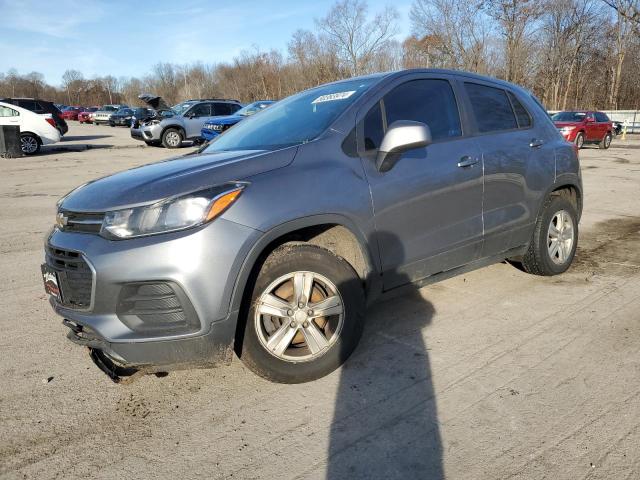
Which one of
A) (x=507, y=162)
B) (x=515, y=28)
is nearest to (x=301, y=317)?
(x=507, y=162)

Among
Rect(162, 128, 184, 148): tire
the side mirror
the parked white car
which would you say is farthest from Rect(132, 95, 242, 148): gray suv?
the side mirror

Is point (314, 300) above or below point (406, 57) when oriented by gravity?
below

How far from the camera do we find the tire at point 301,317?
2680mm

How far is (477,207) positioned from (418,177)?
27.7 inches

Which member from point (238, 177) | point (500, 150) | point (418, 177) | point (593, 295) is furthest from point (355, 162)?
point (593, 295)

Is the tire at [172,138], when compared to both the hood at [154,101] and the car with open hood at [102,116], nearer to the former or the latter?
the hood at [154,101]

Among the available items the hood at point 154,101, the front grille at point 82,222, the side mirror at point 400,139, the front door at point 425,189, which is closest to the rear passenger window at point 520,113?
the front door at point 425,189

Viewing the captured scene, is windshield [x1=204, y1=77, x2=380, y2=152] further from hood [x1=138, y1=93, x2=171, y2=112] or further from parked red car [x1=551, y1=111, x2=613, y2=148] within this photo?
hood [x1=138, y1=93, x2=171, y2=112]

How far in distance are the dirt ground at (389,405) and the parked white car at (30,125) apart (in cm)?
1596

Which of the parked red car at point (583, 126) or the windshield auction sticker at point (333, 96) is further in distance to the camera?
the parked red car at point (583, 126)

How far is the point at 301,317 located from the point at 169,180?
1.05 metres

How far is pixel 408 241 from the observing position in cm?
323

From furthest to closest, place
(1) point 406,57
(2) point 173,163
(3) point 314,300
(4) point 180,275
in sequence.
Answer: (1) point 406,57 < (2) point 173,163 < (3) point 314,300 < (4) point 180,275

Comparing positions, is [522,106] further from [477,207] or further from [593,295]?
[593,295]
